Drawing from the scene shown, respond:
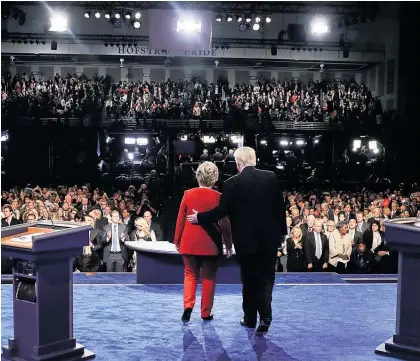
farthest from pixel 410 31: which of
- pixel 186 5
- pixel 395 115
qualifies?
pixel 186 5

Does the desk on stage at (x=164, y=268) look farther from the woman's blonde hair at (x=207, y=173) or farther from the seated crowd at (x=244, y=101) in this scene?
the seated crowd at (x=244, y=101)

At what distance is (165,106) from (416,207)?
32.6ft

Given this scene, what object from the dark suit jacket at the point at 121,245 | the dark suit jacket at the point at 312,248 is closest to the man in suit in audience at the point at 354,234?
the dark suit jacket at the point at 312,248

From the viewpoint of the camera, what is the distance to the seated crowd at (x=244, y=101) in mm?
18531

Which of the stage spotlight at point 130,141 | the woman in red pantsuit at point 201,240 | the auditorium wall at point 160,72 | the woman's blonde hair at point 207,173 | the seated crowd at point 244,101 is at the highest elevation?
the auditorium wall at point 160,72

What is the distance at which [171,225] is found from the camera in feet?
39.6

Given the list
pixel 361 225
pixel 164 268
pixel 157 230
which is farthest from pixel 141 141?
pixel 164 268

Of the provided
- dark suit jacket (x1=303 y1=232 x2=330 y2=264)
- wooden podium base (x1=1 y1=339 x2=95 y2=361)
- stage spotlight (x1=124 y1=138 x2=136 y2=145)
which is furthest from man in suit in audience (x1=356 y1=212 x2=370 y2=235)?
stage spotlight (x1=124 y1=138 x2=136 y2=145)

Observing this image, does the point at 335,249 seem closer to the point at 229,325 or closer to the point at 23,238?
the point at 229,325

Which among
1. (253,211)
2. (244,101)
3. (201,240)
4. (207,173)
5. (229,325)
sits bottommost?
(229,325)

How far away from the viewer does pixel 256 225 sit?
4.10m

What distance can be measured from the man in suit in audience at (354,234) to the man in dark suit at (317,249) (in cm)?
67

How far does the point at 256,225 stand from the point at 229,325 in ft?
2.91

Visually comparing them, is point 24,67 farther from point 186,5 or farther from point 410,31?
point 410,31
